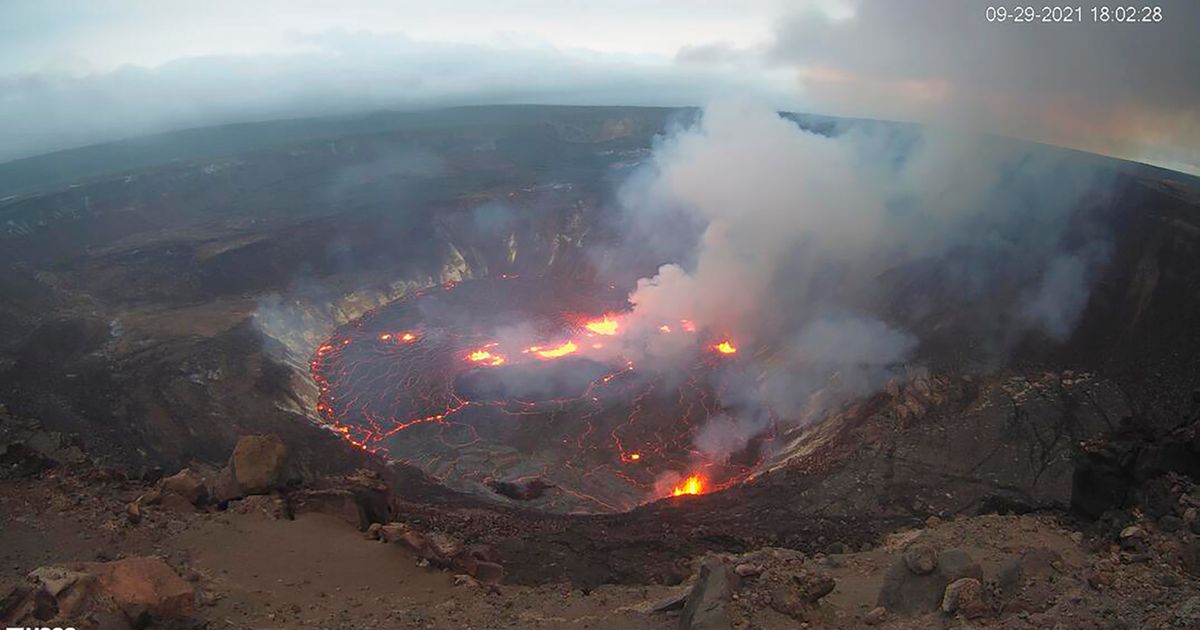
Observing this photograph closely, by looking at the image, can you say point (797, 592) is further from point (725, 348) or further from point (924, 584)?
Answer: point (725, 348)

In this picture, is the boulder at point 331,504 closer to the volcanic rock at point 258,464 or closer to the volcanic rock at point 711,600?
the volcanic rock at point 258,464

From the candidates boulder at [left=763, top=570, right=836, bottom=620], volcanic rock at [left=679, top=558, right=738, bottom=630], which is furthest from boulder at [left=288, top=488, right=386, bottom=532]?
boulder at [left=763, top=570, right=836, bottom=620]

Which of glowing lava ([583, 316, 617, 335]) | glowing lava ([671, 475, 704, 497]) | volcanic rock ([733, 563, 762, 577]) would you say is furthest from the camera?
glowing lava ([583, 316, 617, 335])

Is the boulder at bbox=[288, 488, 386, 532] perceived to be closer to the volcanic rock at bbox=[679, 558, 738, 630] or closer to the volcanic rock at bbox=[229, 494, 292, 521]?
the volcanic rock at bbox=[229, 494, 292, 521]

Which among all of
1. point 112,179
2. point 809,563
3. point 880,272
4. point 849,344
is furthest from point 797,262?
point 112,179

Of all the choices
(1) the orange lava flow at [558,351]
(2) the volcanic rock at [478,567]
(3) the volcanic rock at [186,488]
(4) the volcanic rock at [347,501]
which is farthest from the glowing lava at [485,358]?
(3) the volcanic rock at [186,488]

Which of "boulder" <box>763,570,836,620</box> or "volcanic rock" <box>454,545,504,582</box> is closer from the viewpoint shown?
"boulder" <box>763,570,836,620</box>
